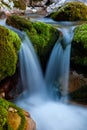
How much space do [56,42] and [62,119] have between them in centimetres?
237

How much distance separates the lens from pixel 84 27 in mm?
8336

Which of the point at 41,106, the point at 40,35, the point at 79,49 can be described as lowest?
the point at 41,106

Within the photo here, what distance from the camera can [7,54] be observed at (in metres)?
6.93

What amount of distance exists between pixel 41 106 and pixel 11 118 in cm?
226

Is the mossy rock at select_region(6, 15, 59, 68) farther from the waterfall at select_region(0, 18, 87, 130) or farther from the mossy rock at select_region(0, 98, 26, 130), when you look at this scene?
the mossy rock at select_region(0, 98, 26, 130)

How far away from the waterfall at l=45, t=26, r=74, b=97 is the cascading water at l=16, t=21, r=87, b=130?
4cm

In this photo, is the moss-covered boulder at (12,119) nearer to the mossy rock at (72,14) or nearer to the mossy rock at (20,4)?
the mossy rock at (72,14)

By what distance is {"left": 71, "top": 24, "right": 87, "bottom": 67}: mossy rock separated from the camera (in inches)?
302

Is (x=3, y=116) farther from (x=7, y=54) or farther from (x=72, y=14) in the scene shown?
(x=72, y=14)

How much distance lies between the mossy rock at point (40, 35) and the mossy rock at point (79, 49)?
65 centimetres

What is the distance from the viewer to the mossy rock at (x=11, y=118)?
16.2 ft

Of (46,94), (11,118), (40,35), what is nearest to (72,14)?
(40,35)

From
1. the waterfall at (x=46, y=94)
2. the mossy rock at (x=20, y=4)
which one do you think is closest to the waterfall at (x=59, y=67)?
the waterfall at (x=46, y=94)

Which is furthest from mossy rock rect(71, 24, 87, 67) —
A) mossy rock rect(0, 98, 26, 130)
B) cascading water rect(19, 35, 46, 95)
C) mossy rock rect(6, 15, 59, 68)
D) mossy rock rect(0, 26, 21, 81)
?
mossy rock rect(0, 98, 26, 130)
